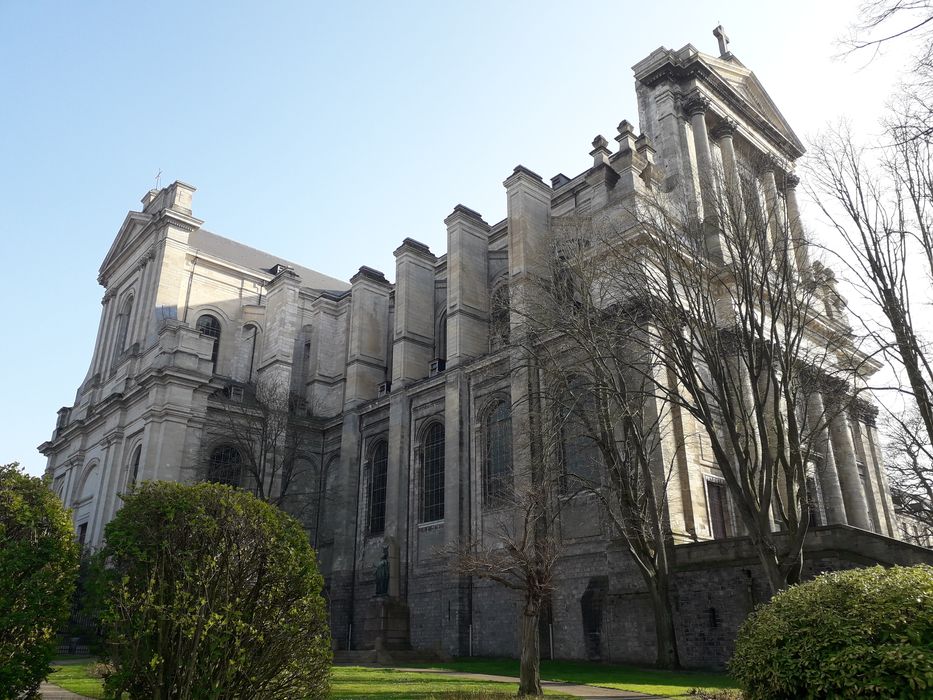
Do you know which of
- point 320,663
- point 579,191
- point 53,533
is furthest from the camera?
point 579,191

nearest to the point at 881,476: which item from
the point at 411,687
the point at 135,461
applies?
the point at 411,687

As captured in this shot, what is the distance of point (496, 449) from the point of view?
1025 inches

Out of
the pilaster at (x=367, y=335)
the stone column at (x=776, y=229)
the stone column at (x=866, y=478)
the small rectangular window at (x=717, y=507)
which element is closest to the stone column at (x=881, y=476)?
the stone column at (x=866, y=478)

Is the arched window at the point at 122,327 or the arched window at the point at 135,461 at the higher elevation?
the arched window at the point at 122,327

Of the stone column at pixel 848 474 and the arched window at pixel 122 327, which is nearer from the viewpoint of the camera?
the stone column at pixel 848 474

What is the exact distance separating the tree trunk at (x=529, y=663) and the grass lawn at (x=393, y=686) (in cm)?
28

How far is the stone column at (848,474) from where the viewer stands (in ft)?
81.1

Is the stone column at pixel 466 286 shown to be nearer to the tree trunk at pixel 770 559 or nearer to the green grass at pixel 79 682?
the green grass at pixel 79 682

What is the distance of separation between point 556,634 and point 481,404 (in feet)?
29.1

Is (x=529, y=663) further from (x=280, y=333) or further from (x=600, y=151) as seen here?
(x=280, y=333)

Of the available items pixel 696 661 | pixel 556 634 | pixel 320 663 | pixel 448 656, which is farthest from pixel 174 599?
pixel 448 656

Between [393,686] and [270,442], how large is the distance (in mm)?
16681

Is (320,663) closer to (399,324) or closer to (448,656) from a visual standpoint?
(448,656)

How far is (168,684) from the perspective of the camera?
679 cm
